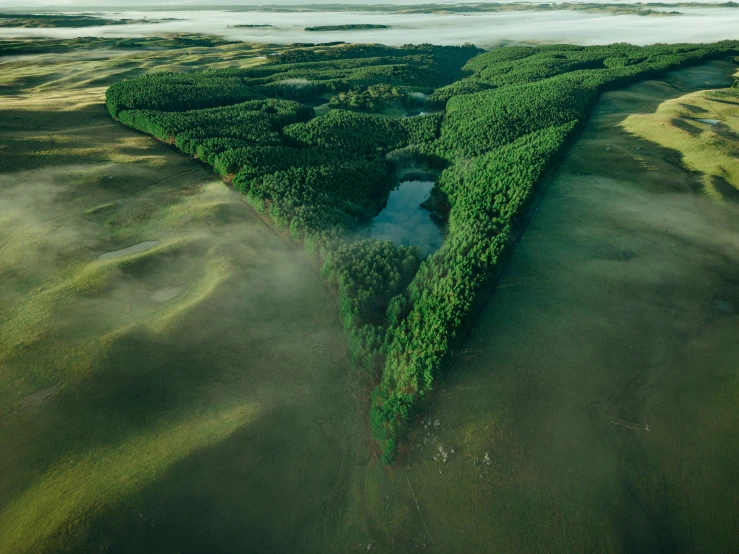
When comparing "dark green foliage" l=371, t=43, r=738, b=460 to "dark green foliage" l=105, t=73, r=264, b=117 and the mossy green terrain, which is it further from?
"dark green foliage" l=105, t=73, r=264, b=117

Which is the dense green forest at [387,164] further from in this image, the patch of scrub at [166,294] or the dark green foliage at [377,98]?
the patch of scrub at [166,294]

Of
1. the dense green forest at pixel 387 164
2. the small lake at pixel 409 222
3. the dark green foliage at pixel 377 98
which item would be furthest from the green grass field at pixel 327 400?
the dark green foliage at pixel 377 98

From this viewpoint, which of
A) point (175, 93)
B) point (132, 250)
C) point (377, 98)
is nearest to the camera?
point (132, 250)

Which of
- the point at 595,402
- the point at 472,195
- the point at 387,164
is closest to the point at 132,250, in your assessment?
the point at 472,195

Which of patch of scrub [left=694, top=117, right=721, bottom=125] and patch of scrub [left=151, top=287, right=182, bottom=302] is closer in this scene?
patch of scrub [left=151, top=287, right=182, bottom=302]

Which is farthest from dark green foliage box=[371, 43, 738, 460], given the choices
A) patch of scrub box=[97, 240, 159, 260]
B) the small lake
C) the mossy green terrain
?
patch of scrub box=[97, 240, 159, 260]

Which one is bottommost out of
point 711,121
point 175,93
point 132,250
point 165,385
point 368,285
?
point 165,385

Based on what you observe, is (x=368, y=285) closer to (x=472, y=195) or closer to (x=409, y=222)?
(x=409, y=222)
